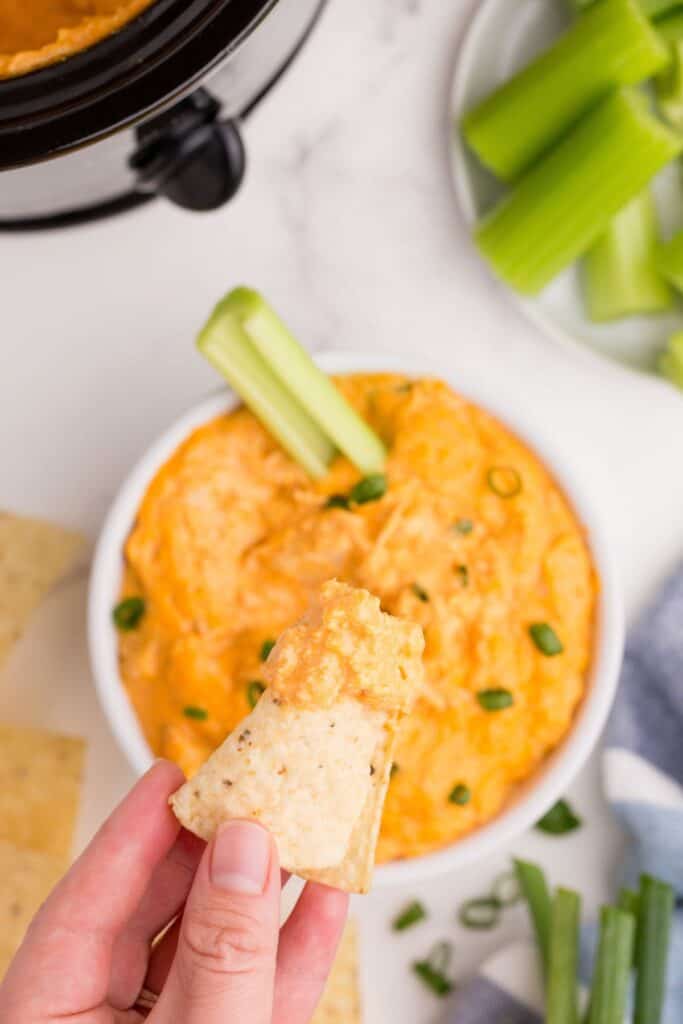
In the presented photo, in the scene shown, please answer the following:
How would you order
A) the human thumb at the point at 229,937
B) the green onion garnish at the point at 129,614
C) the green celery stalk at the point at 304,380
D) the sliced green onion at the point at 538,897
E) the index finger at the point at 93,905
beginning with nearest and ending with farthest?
the human thumb at the point at 229,937
the index finger at the point at 93,905
the green celery stalk at the point at 304,380
the green onion garnish at the point at 129,614
the sliced green onion at the point at 538,897

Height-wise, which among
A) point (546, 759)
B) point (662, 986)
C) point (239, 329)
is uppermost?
point (239, 329)

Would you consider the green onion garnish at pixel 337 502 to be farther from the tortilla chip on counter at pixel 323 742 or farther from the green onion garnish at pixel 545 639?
the tortilla chip on counter at pixel 323 742

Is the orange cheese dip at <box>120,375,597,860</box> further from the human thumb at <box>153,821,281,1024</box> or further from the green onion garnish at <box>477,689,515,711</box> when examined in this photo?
the human thumb at <box>153,821,281,1024</box>

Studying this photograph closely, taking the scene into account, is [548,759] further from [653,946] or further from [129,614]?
[129,614]

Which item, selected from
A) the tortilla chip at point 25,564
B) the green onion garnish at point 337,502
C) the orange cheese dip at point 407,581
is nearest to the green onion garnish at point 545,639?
the orange cheese dip at point 407,581

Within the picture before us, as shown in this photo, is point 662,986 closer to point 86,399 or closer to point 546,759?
point 546,759

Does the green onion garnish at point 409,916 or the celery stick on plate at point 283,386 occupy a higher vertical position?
the celery stick on plate at point 283,386

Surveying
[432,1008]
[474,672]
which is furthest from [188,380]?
[432,1008]
